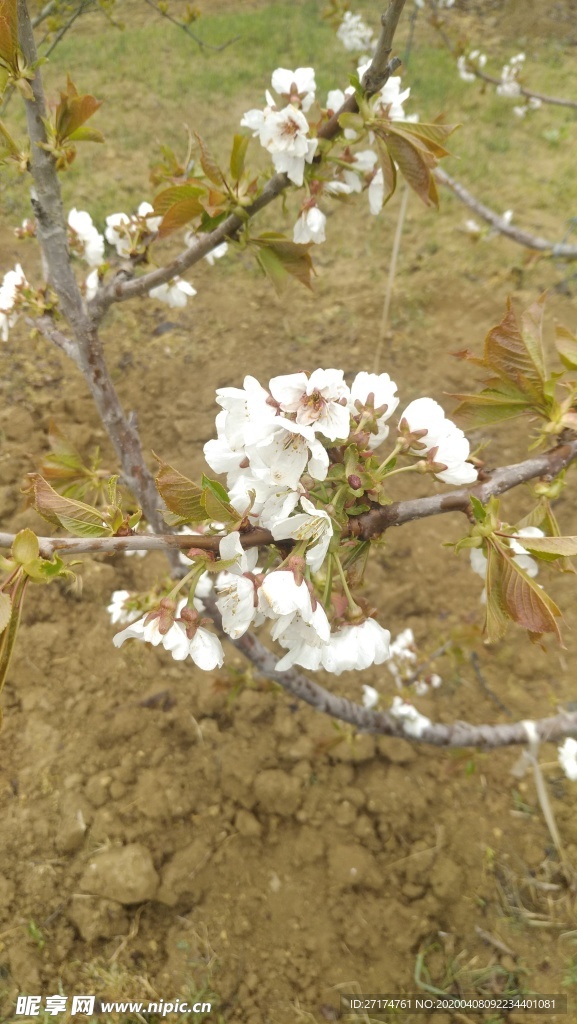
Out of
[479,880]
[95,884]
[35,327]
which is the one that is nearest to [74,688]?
[95,884]

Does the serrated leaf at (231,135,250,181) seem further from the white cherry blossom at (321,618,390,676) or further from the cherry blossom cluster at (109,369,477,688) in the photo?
the white cherry blossom at (321,618,390,676)

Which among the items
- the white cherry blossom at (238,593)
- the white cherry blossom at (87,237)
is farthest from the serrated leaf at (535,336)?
the white cherry blossom at (87,237)

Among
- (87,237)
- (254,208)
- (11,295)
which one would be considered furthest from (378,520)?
(87,237)

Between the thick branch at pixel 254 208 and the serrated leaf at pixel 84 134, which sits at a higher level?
the serrated leaf at pixel 84 134

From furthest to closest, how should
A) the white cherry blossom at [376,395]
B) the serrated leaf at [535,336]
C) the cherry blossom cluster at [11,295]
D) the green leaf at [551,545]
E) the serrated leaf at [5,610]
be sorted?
the cherry blossom cluster at [11,295] → the serrated leaf at [535,336] → the white cherry blossom at [376,395] → the green leaf at [551,545] → the serrated leaf at [5,610]

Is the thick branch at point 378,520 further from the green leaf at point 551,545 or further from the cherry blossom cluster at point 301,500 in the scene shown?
the green leaf at point 551,545

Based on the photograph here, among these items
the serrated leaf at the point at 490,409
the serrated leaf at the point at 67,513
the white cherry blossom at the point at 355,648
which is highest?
the serrated leaf at the point at 67,513
